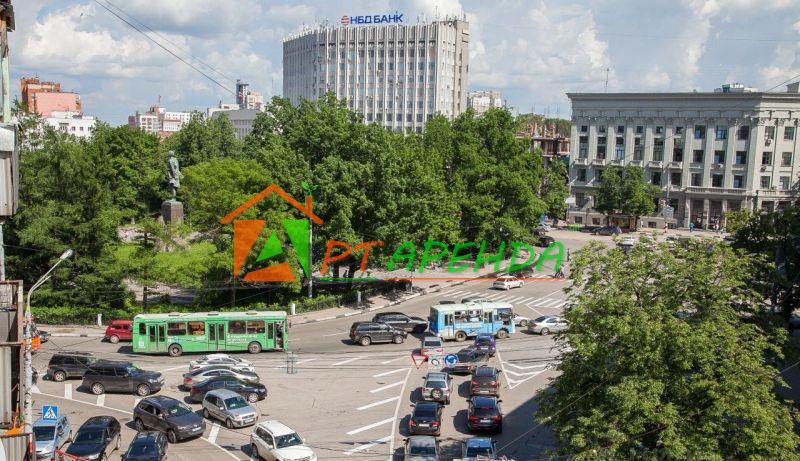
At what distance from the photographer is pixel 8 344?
1059 centimetres

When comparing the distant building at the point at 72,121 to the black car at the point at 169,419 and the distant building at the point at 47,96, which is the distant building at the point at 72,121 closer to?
the distant building at the point at 47,96

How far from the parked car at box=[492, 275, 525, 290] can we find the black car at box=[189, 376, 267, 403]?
1167 inches

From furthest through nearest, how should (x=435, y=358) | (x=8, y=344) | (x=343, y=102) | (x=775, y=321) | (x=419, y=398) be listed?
(x=343, y=102) → (x=419, y=398) → (x=435, y=358) → (x=775, y=321) → (x=8, y=344)

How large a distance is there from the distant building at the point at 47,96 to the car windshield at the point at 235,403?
15513cm

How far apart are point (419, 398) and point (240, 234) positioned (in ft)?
59.8

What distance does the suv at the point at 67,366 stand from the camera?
3134 cm

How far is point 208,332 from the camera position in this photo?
1441 inches

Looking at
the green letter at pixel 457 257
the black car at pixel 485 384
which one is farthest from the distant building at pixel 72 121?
the black car at pixel 485 384

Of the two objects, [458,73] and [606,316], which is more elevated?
[458,73]

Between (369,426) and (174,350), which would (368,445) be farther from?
(174,350)

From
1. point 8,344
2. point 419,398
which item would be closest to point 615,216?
point 419,398

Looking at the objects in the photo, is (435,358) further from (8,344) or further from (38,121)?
(38,121)

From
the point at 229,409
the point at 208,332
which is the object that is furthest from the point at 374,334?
the point at 229,409

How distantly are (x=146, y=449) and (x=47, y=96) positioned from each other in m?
171
